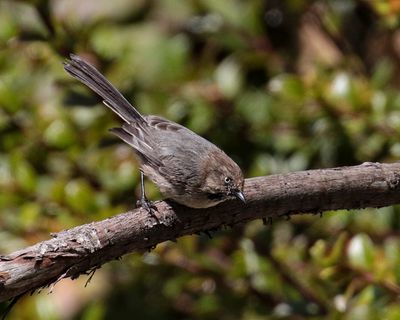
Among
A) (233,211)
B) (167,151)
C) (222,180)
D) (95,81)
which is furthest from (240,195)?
(95,81)

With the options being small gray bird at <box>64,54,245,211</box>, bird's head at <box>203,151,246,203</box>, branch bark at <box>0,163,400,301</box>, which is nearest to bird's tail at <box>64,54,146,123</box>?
small gray bird at <box>64,54,245,211</box>

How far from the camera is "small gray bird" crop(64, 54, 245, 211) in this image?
12.3ft

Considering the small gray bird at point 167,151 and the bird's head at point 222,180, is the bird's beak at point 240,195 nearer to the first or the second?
the bird's head at point 222,180

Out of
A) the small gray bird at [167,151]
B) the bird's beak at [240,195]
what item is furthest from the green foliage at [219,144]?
the bird's beak at [240,195]

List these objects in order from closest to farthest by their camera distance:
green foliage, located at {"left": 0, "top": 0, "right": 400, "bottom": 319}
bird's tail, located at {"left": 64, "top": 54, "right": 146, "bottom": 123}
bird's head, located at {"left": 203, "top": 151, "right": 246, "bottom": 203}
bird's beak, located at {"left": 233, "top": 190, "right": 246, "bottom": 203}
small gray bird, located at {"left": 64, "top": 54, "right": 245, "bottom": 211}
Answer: bird's beak, located at {"left": 233, "top": 190, "right": 246, "bottom": 203} < bird's head, located at {"left": 203, "top": 151, "right": 246, "bottom": 203} < small gray bird, located at {"left": 64, "top": 54, "right": 245, "bottom": 211} < bird's tail, located at {"left": 64, "top": 54, "right": 146, "bottom": 123} < green foliage, located at {"left": 0, "top": 0, "right": 400, "bottom": 319}

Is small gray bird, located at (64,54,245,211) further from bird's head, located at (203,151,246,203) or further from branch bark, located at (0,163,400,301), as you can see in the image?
branch bark, located at (0,163,400,301)

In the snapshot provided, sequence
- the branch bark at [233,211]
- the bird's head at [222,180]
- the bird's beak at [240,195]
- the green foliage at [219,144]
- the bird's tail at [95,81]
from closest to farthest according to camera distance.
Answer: the branch bark at [233,211] → the bird's beak at [240,195] → the bird's head at [222,180] → the bird's tail at [95,81] → the green foliage at [219,144]

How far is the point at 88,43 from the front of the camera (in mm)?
4824

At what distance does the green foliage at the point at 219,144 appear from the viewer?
428 cm

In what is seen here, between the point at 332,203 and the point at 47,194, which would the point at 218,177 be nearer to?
the point at 332,203

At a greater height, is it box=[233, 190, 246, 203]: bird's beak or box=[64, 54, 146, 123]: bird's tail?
box=[64, 54, 146, 123]: bird's tail

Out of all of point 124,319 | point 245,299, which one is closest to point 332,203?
point 245,299

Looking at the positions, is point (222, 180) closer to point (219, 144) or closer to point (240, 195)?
point (240, 195)

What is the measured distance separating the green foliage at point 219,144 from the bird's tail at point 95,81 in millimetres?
559
